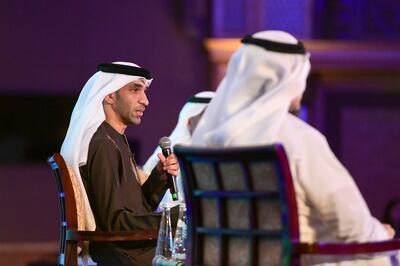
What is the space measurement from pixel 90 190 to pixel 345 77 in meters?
6.00

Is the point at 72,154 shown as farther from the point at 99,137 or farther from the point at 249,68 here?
the point at 249,68

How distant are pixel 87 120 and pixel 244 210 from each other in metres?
1.79

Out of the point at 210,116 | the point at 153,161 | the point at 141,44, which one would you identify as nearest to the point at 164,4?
the point at 141,44

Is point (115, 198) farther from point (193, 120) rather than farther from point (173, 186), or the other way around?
point (193, 120)

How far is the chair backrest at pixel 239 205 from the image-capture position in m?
2.69

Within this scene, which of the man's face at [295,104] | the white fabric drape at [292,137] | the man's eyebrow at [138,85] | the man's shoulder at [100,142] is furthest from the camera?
the man's eyebrow at [138,85]

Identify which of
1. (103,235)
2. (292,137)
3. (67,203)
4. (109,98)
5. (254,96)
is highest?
(254,96)

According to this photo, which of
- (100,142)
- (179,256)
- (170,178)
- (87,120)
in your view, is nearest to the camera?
(179,256)

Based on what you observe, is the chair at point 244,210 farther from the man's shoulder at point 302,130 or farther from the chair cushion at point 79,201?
the chair cushion at point 79,201

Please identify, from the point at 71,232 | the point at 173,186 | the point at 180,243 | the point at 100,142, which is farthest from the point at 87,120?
the point at 180,243

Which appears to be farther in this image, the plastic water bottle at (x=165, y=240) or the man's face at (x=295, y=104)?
the plastic water bottle at (x=165, y=240)

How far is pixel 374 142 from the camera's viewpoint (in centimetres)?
976

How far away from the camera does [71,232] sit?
3.97 metres

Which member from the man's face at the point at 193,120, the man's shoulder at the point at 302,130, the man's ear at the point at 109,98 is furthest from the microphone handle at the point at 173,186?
the man's face at the point at 193,120
